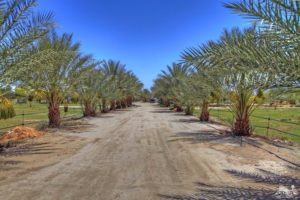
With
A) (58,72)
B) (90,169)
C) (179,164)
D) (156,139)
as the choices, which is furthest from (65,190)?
(58,72)

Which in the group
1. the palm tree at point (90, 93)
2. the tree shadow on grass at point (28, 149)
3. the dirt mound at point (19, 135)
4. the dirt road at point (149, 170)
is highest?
the palm tree at point (90, 93)

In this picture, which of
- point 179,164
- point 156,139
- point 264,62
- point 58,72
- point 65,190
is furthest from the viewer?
point 58,72

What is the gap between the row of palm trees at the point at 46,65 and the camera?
1084 centimetres

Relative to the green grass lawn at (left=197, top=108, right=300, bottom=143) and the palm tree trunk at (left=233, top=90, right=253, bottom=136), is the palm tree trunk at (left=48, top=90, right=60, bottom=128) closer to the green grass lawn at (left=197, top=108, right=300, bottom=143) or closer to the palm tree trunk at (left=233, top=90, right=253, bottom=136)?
the palm tree trunk at (left=233, top=90, right=253, bottom=136)

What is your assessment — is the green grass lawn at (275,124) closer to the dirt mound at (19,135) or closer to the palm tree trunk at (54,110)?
the palm tree trunk at (54,110)

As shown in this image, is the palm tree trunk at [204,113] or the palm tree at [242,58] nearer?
the palm tree at [242,58]

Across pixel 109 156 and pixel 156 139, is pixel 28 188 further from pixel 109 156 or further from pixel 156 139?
pixel 156 139

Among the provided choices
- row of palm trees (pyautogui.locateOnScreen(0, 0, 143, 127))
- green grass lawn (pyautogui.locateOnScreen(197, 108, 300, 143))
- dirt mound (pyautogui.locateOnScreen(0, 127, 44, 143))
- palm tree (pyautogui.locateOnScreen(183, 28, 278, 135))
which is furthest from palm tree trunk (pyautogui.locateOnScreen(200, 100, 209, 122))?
palm tree (pyautogui.locateOnScreen(183, 28, 278, 135))

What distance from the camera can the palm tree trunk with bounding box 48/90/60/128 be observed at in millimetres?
19773

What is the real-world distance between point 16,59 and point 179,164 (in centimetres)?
568

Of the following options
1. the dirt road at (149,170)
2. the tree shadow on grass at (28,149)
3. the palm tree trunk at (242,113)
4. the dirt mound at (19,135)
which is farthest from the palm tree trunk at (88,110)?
the tree shadow on grass at (28,149)

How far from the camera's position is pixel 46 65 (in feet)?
42.3

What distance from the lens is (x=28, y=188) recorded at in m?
6.71

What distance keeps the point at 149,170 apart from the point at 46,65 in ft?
20.7
